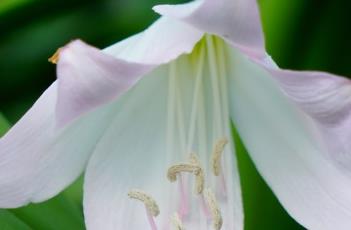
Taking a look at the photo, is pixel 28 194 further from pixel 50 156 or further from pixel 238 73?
pixel 238 73

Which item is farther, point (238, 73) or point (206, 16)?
point (238, 73)

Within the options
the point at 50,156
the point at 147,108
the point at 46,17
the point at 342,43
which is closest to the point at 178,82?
the point at 147,108

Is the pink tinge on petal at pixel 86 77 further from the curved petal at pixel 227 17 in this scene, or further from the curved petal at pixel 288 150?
the curved petal at pixel 288 150

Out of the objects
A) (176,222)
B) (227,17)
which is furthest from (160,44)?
(176,222)

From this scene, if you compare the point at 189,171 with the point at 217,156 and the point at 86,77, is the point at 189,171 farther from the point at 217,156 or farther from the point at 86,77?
the point at 86,77

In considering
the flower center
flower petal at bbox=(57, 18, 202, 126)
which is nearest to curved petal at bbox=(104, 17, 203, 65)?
flower petal at bbox=(57, 18, 202, 126)

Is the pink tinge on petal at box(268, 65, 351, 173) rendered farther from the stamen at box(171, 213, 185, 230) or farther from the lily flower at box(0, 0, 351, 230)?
the stamen at box(171, 213, 185, 230)
